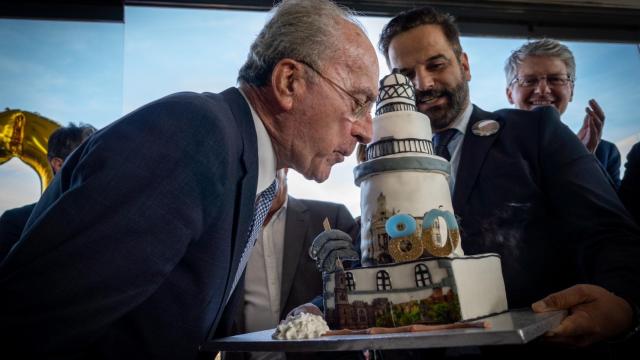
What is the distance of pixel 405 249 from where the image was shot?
3.30 feet

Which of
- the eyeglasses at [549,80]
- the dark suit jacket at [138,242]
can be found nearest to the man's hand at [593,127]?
the eyeglasses at [549,80]

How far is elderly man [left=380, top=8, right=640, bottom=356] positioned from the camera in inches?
41.1

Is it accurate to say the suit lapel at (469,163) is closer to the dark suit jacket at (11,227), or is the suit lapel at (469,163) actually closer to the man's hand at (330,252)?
the man's hand at (330,252)

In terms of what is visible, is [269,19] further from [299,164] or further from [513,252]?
[513,252]

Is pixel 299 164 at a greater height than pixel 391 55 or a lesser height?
lesser

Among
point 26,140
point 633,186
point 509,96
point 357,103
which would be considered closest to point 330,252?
point 357,103

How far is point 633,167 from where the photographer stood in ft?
4.63

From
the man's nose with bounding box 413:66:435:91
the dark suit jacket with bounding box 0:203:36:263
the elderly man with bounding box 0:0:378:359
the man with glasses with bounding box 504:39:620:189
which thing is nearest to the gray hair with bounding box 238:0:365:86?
the elderly man with bounding box 0:0:378:359

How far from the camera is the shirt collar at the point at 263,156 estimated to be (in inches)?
49.8

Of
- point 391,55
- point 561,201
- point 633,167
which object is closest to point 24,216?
point 391,55

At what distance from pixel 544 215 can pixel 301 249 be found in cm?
110

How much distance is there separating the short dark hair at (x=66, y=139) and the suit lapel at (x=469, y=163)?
201 centimetres

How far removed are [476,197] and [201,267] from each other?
841 mm

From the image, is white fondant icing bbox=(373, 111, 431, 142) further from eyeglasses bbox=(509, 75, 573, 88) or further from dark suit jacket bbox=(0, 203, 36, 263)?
dark suit jacket bbox=(0, 203, 36, 263)
